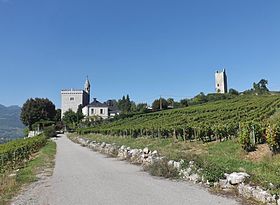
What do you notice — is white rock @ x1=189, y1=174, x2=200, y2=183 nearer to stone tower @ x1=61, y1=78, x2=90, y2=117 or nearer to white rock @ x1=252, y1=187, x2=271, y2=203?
white rock @ x1=252, y1=187, x2=271, y2=203

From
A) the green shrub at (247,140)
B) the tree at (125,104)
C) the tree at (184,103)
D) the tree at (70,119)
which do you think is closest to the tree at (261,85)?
the tree at (184,103)

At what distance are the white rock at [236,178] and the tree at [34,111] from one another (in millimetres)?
91418

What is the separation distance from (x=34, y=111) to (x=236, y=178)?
92.8 m

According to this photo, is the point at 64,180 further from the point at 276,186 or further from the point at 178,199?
the point at 276,186

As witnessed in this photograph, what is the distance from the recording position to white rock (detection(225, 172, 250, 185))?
26.8 ft

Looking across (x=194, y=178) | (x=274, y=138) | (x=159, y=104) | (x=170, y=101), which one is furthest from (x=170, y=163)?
(x=170, y=101)

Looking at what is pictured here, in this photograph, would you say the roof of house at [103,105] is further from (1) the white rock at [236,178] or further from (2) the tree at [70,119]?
(1) the white rock at [236,178]

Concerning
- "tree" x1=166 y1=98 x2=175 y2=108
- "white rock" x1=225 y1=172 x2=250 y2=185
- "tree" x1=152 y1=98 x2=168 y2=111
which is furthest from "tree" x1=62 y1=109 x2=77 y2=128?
"white rock" x1=225 y1=172 x2=250 y2=185

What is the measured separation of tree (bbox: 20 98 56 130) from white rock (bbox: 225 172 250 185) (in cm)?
9142

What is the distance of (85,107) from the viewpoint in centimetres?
12375

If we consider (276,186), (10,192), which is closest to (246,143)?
(276,186)

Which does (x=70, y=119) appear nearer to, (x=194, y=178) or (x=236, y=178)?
(x=194, y=178)

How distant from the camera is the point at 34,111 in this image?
9475 centimetres

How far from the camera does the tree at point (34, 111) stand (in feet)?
311
